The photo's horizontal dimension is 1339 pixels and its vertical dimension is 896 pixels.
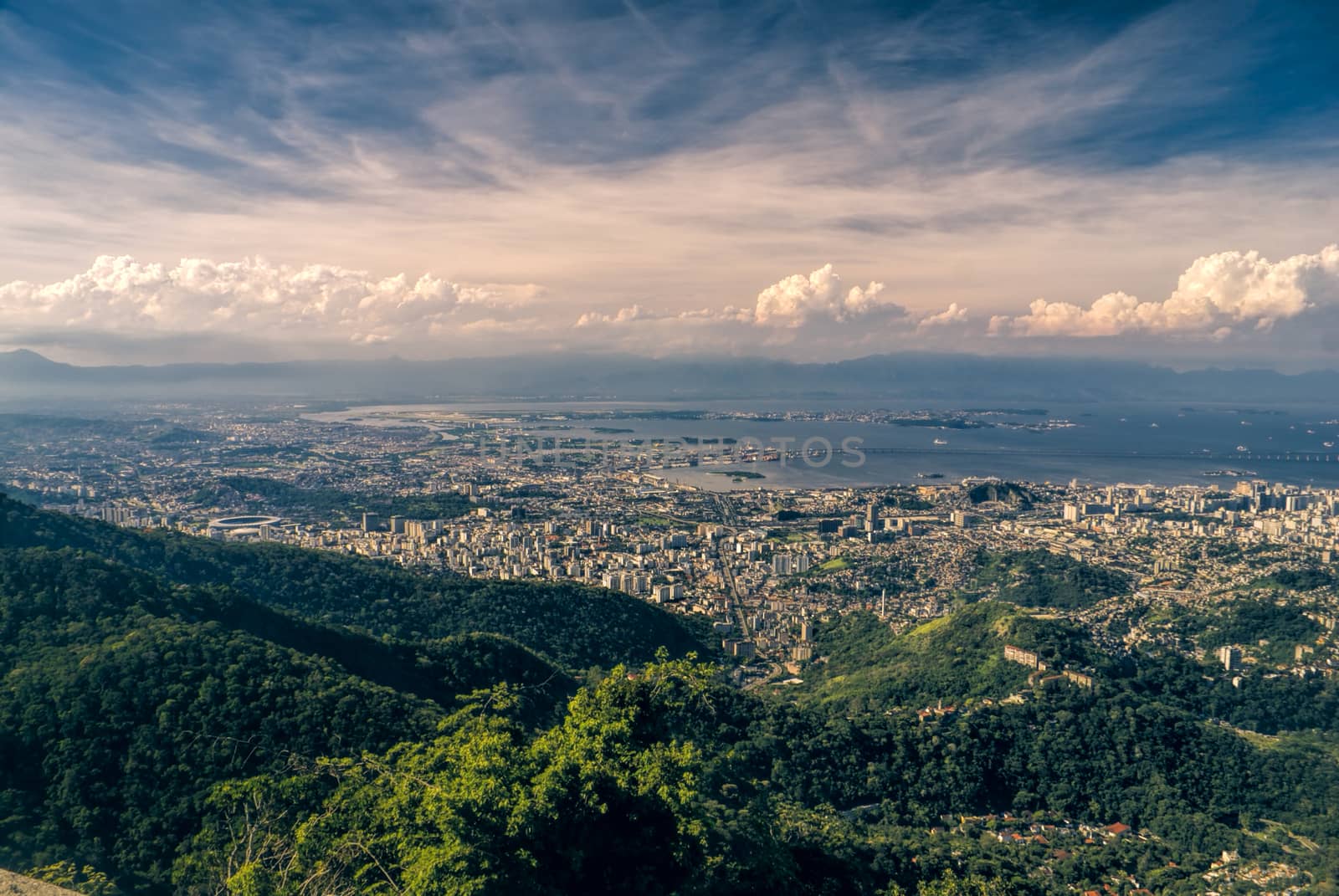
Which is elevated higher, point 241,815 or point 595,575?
point 241,815

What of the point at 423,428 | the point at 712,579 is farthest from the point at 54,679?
the point at 423,428

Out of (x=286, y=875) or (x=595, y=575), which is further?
(x=595, y=575)

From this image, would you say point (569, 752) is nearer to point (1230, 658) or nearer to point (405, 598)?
point (405, 598)

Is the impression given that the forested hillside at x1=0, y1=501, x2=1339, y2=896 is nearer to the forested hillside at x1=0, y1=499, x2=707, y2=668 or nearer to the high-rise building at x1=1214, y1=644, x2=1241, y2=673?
the forested hillside at x1=0, y1=499, x2=707, y2=668

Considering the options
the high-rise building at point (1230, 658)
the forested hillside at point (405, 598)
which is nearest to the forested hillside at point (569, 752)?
the forested hillside at point (405, 598)

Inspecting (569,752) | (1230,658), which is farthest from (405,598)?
(1230,658)

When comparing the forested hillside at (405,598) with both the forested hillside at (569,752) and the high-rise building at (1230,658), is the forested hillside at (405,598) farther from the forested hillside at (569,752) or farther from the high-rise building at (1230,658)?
the high-rise building at (1230,658)

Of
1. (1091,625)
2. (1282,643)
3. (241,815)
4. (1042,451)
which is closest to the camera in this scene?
(241,815)

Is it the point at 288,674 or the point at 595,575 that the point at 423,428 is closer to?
the point at 595,575

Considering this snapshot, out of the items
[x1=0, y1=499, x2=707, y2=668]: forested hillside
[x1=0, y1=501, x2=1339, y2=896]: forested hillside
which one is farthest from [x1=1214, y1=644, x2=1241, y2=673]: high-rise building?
[x1=0, y1=499, x2=707, y2=668]: forested hillside

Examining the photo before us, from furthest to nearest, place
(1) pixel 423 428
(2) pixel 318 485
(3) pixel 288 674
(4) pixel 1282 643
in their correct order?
(1) pixel 423 428
(2) pixel 318 485
(4) pixel 1282 643
(3) pixel 288 674

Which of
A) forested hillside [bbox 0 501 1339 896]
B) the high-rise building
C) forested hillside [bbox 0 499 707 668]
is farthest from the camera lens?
forested hillside [bbox 0 499 707 668]
